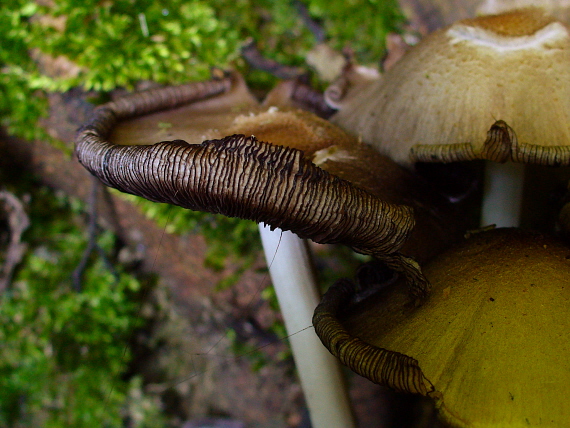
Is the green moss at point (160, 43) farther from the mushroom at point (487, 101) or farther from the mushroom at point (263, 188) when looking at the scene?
the mushroom at point (263, 188)

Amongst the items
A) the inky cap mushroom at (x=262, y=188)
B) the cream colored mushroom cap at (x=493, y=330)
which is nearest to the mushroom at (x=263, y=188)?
the inky cap mushroom at (x=262, y=188)

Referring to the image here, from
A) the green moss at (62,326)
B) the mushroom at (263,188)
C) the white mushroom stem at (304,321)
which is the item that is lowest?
the green moss at (62,326)

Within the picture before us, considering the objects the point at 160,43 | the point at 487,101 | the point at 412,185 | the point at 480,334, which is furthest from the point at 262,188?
the point at 160,43

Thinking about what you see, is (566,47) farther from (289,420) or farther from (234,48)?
(289,420)

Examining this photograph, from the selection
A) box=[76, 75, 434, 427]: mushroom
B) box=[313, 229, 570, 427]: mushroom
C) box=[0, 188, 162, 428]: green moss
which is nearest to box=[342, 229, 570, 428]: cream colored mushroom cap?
box=[313, 229, 570, 427]: mushroom

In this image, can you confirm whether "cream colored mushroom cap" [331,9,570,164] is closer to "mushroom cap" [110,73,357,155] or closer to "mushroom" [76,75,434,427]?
"mushroom cap" [110,73,357,155]

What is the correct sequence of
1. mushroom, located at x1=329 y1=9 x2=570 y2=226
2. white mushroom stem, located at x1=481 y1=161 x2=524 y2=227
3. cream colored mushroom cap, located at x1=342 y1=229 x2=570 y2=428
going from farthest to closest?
white mushroom stem, located at x1=481 y1=161 x2=524 y2=227, mushroom, located at x1=329 y1=9 x2=570 y2=226, cream colored mushroom cap, located at x1=342 y1=229 x2=570 y2=428
